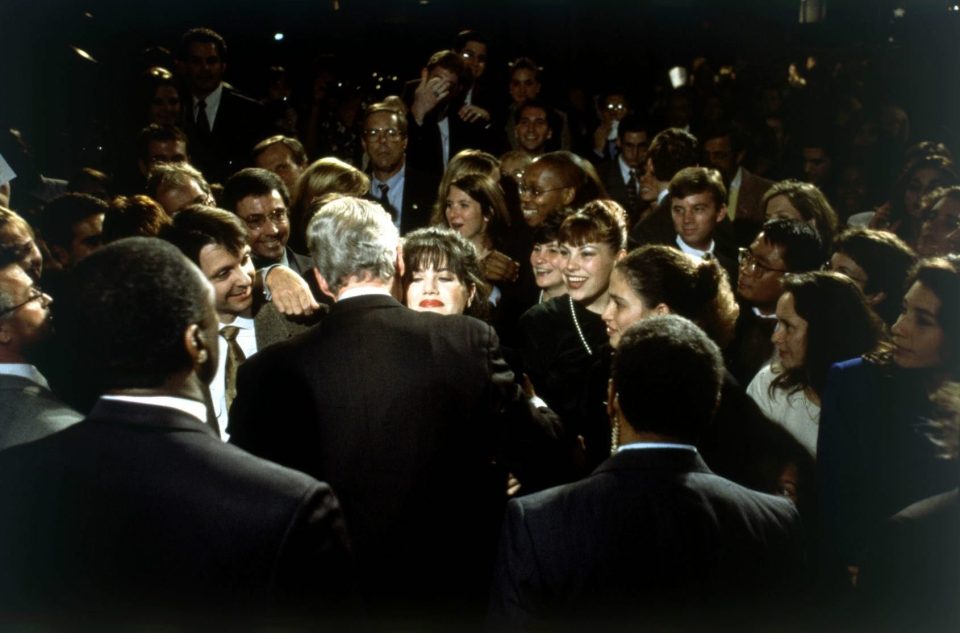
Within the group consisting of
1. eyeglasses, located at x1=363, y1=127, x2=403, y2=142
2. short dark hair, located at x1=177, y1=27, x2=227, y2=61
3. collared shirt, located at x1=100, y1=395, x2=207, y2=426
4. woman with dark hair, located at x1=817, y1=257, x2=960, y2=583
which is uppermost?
short dark hair, located at x1=177, y1=27, x2=227, y2=61

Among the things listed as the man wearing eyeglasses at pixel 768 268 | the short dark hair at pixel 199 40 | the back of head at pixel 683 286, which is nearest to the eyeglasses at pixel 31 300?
the back of head at pixel 683 286

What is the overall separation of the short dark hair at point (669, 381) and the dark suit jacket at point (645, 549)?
6 cm

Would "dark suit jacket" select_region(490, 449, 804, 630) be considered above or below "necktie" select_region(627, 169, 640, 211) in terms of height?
below

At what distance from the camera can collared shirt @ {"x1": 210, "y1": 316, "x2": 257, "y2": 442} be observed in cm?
308

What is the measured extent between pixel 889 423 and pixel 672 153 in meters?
2.96

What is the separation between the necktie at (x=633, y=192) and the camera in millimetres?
6398

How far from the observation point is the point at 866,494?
122 inches

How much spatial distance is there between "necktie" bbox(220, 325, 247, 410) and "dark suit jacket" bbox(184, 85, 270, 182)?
3.12m

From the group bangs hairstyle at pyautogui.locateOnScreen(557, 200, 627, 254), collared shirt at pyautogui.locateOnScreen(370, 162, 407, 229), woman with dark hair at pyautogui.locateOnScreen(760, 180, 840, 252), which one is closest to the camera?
bangs hairstyle at pyautogui.locateOnScreen(557, 200, 627, 254)

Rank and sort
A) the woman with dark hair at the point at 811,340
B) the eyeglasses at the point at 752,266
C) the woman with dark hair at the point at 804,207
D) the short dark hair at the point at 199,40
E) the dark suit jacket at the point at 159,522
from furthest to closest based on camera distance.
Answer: the short dark hair at the point at 199,40, the woman with dark hair at the point at 804,207, the eyeglasses at the point at 752,266, the woman with dark hair at the point at 811,340, the dark suit jacket at the point at 159,522

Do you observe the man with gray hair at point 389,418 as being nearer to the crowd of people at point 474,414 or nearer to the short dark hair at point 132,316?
the crowd of people at point 474,414

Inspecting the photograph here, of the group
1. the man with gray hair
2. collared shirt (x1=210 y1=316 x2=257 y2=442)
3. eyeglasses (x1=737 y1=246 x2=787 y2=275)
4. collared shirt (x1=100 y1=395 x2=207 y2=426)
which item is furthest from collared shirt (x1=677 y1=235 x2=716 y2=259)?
collared shirt (x1=100 y1=395 x2=207 y2=426)

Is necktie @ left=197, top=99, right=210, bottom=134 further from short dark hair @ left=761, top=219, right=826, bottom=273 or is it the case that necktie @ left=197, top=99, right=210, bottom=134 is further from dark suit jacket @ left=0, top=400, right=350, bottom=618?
dark suit jacket @ left=0, top=400, right=350, bottom=618

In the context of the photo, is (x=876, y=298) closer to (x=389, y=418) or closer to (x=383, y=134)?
(x=389, y=418)
